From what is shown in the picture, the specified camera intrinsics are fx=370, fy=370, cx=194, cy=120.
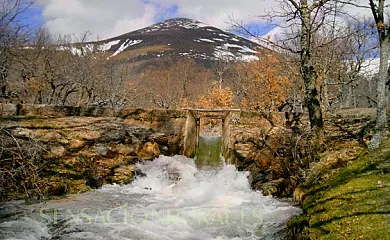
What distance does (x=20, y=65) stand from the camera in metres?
21.5

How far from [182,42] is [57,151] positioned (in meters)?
92.2

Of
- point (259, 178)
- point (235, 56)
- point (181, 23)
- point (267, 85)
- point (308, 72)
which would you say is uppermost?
point (181, 23)

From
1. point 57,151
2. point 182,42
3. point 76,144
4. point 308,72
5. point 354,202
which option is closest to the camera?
point 354,202

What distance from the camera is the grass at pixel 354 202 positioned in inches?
201

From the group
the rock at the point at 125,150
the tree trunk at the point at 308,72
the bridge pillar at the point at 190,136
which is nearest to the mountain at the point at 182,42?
the bridge pillar at the point at 190,136

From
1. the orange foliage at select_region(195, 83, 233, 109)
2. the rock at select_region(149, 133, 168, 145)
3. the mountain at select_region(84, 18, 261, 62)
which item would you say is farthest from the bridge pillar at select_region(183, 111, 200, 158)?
the mountain at select_region(84, 18, 261, 62)

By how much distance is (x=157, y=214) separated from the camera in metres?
8.13

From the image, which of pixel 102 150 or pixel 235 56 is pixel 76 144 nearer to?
pixel 102 150

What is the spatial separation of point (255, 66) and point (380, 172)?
25571 mm

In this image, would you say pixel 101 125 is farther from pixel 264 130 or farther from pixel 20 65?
pixel 20 65

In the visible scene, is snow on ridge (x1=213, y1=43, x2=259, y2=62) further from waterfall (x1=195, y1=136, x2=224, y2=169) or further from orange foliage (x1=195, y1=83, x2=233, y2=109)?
waterfall (x1=195, y1=136, x2=224, y2=169)

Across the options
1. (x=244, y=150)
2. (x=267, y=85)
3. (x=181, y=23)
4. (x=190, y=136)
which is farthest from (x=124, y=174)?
(x=181, y=23)

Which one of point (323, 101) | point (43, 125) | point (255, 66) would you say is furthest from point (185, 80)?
point (43, 125)

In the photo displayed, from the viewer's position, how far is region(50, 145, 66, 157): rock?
36.3 ft
